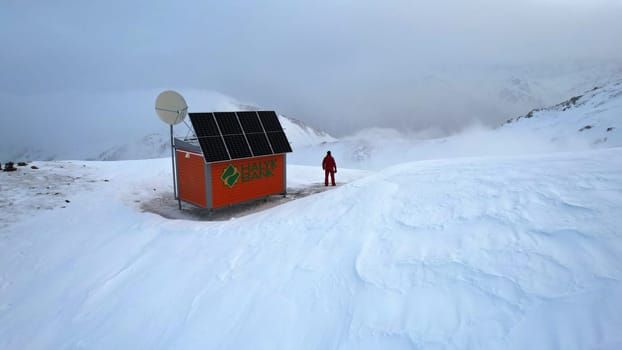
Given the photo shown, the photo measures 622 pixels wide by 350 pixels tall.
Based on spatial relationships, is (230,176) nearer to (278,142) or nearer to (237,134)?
(237,134)

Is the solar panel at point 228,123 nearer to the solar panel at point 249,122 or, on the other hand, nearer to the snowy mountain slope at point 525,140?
the solar panel at point 249,122

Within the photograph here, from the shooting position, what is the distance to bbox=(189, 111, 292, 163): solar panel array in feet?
42.1

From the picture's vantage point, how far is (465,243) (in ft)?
19.4

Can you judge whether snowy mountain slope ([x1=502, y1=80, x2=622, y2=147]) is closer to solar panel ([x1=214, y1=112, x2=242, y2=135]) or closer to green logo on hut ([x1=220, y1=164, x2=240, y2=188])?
solar panel ([x1=214, y1=112, x2=242, y2=135])

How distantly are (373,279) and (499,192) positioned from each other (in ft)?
9.29

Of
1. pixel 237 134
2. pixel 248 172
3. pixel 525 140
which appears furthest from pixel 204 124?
pixel 525 140

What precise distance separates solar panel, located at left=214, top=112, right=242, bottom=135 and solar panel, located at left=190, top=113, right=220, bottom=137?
24 cm

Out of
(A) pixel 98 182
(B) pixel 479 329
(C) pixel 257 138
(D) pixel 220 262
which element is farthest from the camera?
(A) pixel 98 182

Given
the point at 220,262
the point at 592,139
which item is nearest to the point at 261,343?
the point at 220,262

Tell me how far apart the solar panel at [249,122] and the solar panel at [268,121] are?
252 millimetres

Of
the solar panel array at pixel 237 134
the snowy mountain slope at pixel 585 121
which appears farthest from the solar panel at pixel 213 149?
the snowy mountain slope at pixel 585 121

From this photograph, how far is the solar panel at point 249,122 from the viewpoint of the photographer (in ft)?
47.1

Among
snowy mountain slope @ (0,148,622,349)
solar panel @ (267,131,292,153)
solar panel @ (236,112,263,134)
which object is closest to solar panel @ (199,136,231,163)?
solar panel @ (236,112,263,134)

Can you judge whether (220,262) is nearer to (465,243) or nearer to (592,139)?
(465,243)
